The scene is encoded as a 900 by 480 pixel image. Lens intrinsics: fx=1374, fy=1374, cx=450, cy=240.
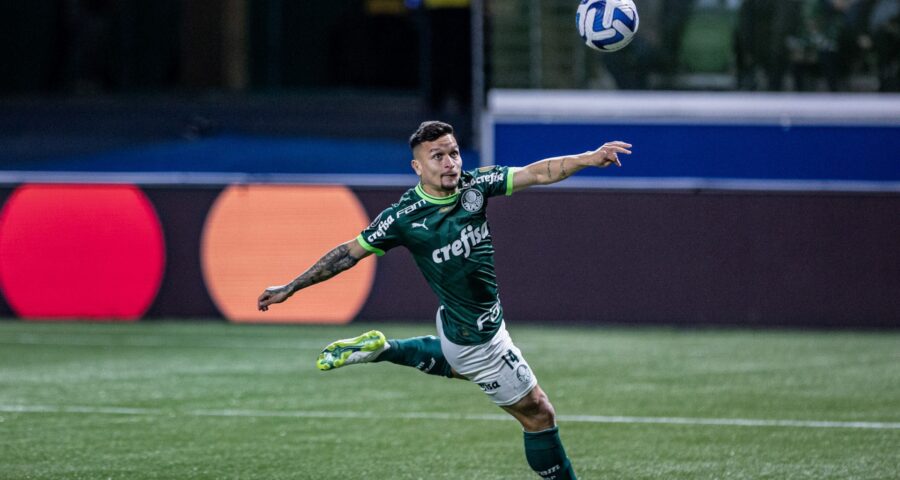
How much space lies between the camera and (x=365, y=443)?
850 centimetres

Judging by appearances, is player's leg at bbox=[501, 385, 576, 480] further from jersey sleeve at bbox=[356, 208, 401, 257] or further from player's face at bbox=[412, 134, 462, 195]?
player's face at bbox=[412, 134, 462, 195]

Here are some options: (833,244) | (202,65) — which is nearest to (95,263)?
(833,244)

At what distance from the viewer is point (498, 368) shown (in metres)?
6.58

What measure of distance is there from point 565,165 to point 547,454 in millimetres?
1386

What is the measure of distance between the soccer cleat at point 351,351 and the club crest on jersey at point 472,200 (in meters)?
→ 0.77

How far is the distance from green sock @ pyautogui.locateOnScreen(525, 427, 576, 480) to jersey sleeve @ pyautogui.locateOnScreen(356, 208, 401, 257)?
1.15m

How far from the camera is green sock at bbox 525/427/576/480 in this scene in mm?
6574

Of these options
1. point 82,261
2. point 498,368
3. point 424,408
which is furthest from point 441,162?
point 82,261

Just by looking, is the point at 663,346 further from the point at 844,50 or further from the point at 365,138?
the point at 365,138

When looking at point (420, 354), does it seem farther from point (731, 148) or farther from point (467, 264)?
point (731, 148)

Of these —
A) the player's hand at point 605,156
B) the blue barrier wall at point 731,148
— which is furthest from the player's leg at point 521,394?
the blue barrier wall at point 731,148

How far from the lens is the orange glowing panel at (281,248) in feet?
46.5

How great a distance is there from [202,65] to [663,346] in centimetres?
1534

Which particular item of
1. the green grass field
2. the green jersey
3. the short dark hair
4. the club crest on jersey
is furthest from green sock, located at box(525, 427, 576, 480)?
the short dark hair
